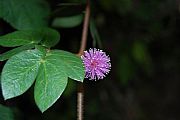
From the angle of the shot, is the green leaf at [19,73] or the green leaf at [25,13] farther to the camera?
→ the green leaf at [25,13]

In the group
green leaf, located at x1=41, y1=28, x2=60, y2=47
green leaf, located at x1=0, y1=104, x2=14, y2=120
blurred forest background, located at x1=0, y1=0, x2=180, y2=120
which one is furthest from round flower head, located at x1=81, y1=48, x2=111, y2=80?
blurred forest background, located at x1=0, y1=0, x2=180, y2=120

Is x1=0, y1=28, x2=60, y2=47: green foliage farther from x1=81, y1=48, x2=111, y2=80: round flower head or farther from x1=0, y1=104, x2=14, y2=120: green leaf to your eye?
x1=0, y1=104, x2=14, y2=120: green leaf

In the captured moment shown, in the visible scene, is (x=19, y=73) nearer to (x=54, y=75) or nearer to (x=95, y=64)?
(x=54, y=75)

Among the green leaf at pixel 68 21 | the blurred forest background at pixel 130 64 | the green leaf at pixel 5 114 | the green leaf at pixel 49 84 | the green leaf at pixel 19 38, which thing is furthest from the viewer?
the blurred forest background at pixel 130 64

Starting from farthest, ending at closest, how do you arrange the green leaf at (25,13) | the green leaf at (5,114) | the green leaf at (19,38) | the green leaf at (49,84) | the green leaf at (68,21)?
1. the green leaf at (68,21)
2. the green leaf at (25,13)
3. the green leaf at (5,114)
4. the green leaf at (19,38)
5. the green leaf at (49,84)

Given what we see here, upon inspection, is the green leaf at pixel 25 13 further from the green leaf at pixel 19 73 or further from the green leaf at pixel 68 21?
the green leaf at pixel 19 73

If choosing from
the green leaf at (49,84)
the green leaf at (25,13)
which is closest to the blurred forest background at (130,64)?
the green leaf at (25,13)
